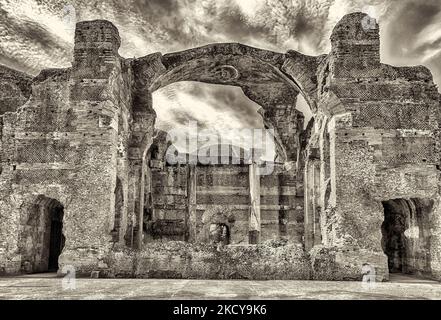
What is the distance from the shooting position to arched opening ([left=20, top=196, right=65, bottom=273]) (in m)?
9.81

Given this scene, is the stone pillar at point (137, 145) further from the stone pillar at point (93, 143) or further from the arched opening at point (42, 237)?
the arched opening at point (42, 237)

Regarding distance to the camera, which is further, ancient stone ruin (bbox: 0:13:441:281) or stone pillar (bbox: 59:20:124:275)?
stone pillar (bbox: 59:20:124:275)

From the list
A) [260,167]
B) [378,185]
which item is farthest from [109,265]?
[260,167]

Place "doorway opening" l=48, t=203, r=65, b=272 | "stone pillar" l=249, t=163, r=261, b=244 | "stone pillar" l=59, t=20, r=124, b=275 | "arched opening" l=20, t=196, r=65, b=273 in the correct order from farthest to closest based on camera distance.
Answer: "stone pillar" l=249, t=163, r=261, b=244, "doorway opening" l=48, t=203, r=65, b=272, "arched opening" l=20, t=196, r=65, b=273, "stone pillar" l=59, t=20, r=124, b=275

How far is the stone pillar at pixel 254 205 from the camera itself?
17.3m

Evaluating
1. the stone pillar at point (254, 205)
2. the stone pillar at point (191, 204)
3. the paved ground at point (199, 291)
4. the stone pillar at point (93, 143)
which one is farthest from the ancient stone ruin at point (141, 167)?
the stone pillar at point (254, 205)

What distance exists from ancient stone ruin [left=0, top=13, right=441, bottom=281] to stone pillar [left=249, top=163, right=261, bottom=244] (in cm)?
598

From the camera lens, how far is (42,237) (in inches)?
412

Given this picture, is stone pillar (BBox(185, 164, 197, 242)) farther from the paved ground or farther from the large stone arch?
the paved ground

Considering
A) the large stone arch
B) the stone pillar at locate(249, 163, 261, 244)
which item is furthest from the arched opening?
the stone pillar at locate(249, 163, 261, 244)

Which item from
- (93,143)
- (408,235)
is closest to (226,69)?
(93,143)

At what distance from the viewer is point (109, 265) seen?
9.22 meters

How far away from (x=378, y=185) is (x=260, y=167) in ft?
29.2

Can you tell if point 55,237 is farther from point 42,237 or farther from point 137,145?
point 137,145
